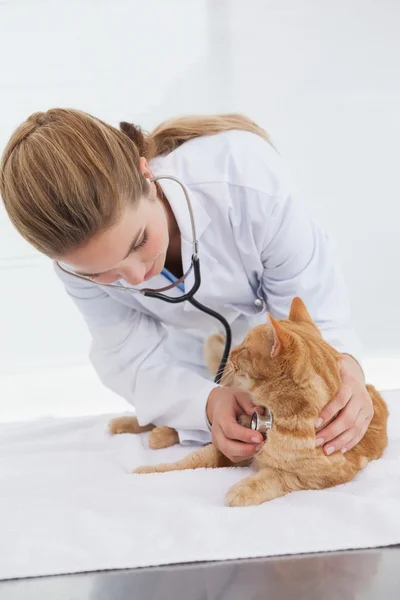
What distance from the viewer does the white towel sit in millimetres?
959

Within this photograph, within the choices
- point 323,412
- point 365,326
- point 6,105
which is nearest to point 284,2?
point 6,105

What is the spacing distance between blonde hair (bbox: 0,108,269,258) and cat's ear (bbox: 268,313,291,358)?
0.33m

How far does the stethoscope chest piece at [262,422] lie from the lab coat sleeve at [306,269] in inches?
10.7

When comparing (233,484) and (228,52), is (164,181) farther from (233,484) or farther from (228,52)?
(228,52)

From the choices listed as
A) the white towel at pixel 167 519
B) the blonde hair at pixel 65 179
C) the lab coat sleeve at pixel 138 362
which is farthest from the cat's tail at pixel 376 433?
the blonde hair at pixel 65 179

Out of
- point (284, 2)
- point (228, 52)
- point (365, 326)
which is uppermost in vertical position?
point (284, 2)

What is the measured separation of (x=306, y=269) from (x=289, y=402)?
38cm

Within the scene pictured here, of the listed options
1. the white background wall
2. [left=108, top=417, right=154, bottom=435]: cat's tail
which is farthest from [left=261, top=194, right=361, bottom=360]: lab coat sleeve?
the white background wall

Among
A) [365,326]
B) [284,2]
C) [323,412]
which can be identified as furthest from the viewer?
[365,326]

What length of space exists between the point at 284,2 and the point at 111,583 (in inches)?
73.4

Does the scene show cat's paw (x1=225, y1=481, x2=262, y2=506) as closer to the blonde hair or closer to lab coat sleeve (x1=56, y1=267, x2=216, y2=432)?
lab coat sleeve (x1=56, y1=267, x2=216, y2=432)

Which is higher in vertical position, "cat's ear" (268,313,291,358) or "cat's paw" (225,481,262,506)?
"cat's ear" (268,313,291,358)

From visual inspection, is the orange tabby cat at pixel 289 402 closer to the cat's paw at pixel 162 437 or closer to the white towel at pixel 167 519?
the white towel at pixel 167 519

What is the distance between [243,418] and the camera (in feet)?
4.19
